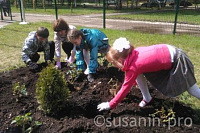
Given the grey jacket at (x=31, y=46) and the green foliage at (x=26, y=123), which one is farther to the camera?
the grey jacket at (x=31, y=46)

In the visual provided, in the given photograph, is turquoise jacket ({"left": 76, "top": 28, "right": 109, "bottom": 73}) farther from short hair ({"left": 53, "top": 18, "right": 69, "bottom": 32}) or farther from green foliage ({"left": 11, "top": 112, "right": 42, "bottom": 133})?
green foliage ({"left": 11, "top": 112, "right": 42, "bottom": 133})

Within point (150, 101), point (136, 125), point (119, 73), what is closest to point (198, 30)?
point (119, 73)

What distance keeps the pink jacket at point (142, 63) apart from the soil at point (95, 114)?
0.27m

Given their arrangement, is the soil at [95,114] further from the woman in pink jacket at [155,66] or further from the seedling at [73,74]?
the woman in pink jacket at [155,66]

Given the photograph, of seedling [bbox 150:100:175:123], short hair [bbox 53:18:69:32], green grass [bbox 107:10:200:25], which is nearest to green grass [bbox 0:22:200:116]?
short hair [bbox 53:18:69:32]

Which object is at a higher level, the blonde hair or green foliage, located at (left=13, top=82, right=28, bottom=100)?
the blonde hair

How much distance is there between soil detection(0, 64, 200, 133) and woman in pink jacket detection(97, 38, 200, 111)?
236mm

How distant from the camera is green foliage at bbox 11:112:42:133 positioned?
258cm

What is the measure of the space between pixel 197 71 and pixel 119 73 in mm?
1627

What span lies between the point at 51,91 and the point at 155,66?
1.25m

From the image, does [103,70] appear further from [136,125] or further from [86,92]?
[136,125]

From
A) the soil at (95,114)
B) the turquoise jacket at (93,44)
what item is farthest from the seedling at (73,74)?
the turquoise jacket at (93,44)

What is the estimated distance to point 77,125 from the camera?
269 centimetres

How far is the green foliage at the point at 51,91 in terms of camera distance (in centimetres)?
274
